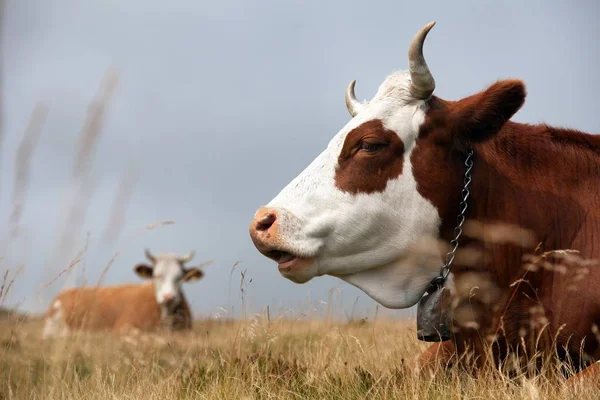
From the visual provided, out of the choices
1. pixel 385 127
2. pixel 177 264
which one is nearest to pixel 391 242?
pixel 385 127

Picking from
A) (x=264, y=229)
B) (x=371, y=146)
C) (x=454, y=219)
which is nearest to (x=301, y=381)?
(x=264, y=229)

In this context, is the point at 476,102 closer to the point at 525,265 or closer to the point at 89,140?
the point at 525,265

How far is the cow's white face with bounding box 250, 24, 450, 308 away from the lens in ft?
17.4

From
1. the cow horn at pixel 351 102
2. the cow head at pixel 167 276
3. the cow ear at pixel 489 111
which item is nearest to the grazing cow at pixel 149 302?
the cow head at pixel 167 276

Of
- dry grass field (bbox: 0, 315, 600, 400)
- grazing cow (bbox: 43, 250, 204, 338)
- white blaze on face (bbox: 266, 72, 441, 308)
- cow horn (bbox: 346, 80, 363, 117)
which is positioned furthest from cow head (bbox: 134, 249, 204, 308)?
white blaze on face (bbox: 266, 72, 441, 308)

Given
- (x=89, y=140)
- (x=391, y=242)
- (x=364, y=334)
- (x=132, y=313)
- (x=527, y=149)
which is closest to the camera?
(x=391, y=242)

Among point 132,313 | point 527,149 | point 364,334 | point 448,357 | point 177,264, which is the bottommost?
point 132,313

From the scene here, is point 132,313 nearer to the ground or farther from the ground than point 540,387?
nearer to the ground

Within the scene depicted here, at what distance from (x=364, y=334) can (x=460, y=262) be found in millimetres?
4397

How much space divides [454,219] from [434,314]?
26.3 inches

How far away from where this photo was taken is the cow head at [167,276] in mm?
18453

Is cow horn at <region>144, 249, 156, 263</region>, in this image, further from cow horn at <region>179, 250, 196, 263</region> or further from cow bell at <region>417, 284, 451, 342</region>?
cow bell at <region>417, 284, 451, 342</region>

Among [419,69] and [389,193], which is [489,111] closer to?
[419,69]

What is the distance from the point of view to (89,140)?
6355 mm
